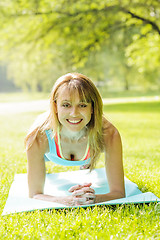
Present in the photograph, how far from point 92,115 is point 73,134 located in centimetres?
27

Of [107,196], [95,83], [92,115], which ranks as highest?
[95,83]

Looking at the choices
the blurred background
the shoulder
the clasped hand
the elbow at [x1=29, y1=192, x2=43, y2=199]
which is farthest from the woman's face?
the blurred background

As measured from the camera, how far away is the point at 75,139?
2.90m

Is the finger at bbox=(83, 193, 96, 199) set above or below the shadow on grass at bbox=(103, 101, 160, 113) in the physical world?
above

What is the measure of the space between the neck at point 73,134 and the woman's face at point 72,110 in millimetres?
180

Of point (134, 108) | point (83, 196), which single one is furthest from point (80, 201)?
point (134, 108)

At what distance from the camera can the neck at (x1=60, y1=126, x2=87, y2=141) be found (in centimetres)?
280

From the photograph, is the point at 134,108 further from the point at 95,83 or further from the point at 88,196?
the point at 88,196

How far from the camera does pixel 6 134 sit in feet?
25.5

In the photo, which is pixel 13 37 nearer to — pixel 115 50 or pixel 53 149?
pixel 115 50

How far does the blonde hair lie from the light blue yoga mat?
467 mm

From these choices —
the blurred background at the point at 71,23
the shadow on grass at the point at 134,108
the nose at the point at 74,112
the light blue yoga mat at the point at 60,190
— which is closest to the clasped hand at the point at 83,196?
the light blue yoga mat at the point at 60,190

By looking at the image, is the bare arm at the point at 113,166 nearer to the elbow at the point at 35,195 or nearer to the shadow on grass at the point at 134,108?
the elbow at the point at 35,195

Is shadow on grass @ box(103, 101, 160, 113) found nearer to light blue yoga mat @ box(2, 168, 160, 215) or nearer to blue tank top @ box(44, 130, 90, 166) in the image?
light blue yoga mat @ box(2, 168, 160, 215)
